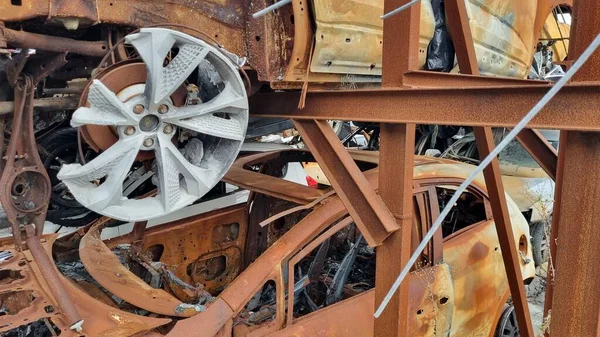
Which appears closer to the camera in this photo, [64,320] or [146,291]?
[64,320]

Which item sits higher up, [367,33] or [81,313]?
[367,33]

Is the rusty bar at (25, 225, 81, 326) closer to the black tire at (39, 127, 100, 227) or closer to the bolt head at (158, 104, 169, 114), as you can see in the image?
the bolt head at (158, 104, 169, 114)

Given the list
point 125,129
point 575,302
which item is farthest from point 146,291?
point 575,302

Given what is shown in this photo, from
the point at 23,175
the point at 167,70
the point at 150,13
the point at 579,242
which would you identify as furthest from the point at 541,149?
the point at 23,175

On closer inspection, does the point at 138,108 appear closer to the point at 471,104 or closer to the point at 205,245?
the point at 471,104

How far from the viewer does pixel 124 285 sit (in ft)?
8.61

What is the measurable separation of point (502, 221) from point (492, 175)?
0.85 ft

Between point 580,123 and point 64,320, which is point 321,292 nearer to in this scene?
point 64,320

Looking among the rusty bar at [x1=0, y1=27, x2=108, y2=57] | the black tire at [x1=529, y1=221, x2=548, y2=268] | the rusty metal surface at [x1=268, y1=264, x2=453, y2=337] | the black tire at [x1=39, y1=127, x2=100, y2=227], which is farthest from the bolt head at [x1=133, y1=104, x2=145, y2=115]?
the black tire at [x1=529, y1=221, x2=548, y2=268]

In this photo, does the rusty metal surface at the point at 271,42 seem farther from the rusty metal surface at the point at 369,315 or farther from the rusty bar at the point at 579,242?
the rusty bar at the point at 579,242

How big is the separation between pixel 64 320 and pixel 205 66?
1.30 m

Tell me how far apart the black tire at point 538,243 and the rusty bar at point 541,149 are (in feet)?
11.0

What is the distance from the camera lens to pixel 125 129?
2234 mm

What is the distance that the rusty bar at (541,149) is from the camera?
7.90ft
